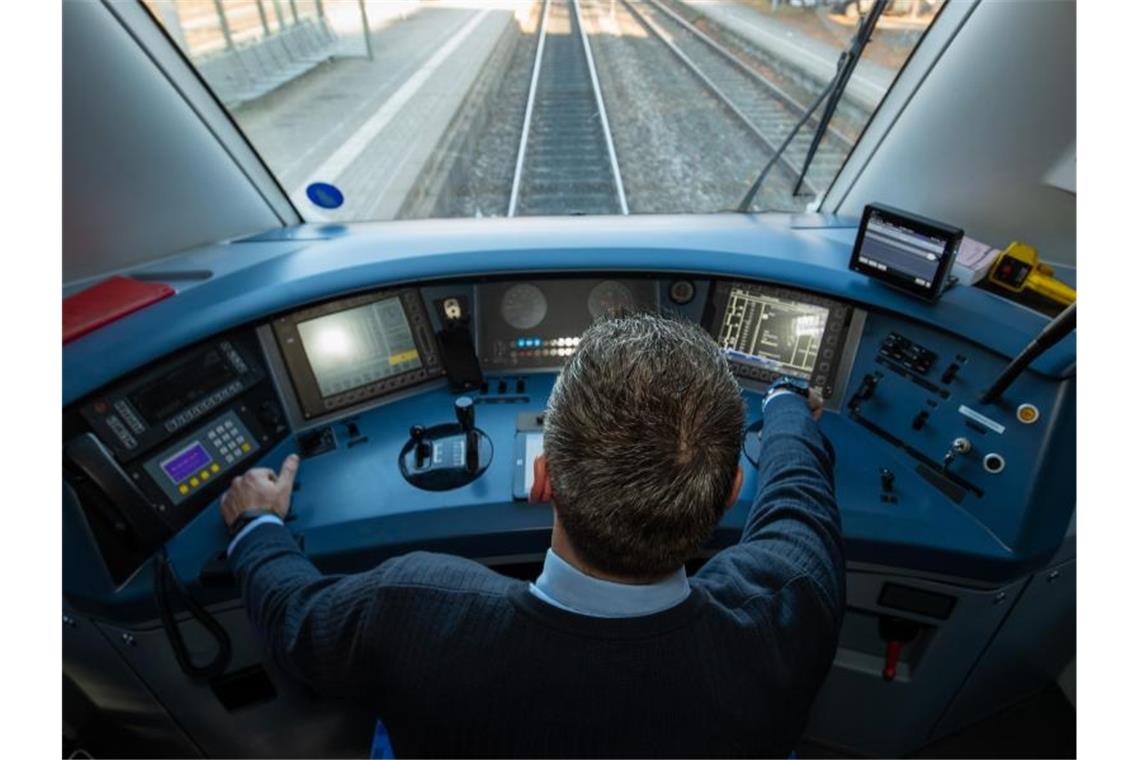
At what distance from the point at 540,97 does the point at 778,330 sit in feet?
5.65

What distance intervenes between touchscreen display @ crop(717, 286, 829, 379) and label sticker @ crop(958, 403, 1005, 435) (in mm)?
389

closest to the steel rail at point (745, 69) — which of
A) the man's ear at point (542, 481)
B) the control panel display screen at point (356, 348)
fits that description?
the control panel display screen at point (356, 348)

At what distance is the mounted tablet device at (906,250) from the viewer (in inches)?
57.9

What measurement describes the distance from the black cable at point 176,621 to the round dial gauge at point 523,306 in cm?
105

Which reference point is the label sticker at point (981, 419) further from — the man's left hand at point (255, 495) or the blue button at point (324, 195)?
the blue button at point (324, 195)

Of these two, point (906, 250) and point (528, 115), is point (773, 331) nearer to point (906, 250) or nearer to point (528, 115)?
point (906, 250)

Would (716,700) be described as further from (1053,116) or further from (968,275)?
(1053,116)

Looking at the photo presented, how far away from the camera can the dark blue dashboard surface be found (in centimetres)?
136

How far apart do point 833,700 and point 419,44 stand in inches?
Answer: 102

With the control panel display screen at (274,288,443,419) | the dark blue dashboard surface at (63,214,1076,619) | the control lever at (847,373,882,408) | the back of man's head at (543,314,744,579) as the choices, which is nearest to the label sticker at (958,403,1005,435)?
the dark blue dashboard surface at (63,214,1076,619)

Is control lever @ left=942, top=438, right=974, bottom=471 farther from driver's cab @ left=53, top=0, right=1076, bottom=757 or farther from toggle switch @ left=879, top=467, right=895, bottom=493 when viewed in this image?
toggle switch @ left=879, top=467, right=895, bottom=493

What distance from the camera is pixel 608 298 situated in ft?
6.18

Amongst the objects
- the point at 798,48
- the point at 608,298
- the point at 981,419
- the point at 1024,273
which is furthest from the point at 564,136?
the point at 981,419

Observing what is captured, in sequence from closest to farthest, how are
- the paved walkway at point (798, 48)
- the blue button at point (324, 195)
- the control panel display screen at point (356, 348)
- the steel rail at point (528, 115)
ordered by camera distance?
the control panel display screen at point (356, 348)
the paved walkway at point (798, 48)
the blue button at point (324, 195)
the steel rail at point (528, 115)
